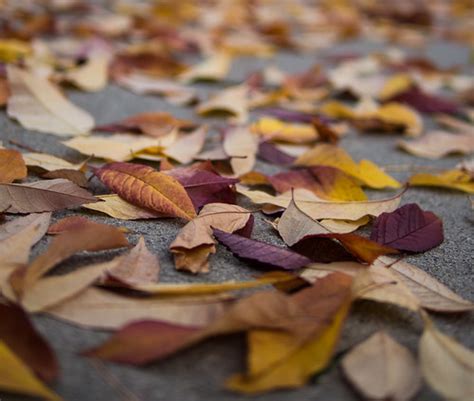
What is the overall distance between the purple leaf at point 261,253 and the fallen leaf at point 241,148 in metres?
0.19

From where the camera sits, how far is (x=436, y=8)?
2604mm

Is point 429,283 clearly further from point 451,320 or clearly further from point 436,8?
point 436,8

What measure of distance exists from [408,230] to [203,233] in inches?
8.5

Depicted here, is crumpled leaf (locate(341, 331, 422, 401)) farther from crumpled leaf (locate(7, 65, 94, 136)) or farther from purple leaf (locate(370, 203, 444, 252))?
crumpled leaf (locate(7, 65, 94, 136))

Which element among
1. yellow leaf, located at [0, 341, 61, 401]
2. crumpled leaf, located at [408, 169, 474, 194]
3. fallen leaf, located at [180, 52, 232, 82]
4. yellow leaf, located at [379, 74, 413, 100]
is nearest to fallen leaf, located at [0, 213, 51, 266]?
yellow leaf, located at [0, 341, 61, 401]

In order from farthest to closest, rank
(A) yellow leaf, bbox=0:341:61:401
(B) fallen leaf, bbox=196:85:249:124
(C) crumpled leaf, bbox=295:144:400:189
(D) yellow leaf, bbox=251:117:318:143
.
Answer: (B) fallen leaf, bbox=196:85:249:124, (D) yellow leaf, bbox=251:117:318:143, (C) crumpled leaf, bbox=295:144:400:189, (A) yellow leaf, bbox=0:341:61:401

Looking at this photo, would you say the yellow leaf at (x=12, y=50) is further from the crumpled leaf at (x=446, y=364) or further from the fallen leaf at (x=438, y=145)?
the crumpled leaf at (x=446, y=364)

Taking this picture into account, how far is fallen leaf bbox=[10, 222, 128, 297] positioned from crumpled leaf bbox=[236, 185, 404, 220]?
192 millimetres

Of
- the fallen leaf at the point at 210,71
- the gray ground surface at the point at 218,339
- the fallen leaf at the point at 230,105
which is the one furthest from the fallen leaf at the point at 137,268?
Answer: the fallen leaf at the point at 210,71

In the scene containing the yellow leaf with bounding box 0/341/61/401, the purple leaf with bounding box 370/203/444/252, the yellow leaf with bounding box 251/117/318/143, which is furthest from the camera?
the yellow leaf with bounding box 251/117/318/143

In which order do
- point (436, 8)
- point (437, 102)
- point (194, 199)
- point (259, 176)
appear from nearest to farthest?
1. point (194, 199)
2. point (259, 176)
3. point (437, 102)
4. point (436, 8)

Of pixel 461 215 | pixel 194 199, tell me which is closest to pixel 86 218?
pixel 194 199

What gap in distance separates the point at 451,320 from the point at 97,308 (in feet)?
0.98

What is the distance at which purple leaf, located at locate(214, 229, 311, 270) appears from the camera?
1.70 feet
